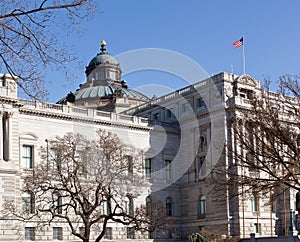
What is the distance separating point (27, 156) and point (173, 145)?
21116mm

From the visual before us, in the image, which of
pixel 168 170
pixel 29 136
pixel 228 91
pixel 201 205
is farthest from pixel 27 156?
pixel 228 91

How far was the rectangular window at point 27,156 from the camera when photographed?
2549 inches

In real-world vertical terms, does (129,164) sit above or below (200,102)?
below

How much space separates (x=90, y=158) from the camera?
2232 inches

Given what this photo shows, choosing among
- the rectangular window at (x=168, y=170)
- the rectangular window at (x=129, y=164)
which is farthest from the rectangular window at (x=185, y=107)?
the rectangular window at (x=129, y=164)

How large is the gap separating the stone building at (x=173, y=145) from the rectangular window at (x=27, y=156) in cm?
11

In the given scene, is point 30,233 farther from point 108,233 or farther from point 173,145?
point 173,145

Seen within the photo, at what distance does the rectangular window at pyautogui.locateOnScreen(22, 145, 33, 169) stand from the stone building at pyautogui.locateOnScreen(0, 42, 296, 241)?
0.11m

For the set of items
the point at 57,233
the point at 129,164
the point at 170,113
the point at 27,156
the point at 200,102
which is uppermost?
the point at 200,102

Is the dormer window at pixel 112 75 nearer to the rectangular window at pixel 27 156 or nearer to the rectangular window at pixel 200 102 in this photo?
the rectangular window at pixel 200 102

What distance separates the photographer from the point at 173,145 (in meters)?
78.7

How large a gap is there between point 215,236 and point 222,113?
16.7m

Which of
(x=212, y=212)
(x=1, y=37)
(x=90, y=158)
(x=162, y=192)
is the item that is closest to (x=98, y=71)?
(x=162, y=192)

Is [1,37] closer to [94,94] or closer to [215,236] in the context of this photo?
[215,236]
